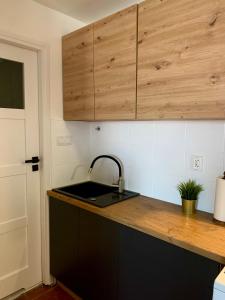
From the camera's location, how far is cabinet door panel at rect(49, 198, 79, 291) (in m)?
1.76

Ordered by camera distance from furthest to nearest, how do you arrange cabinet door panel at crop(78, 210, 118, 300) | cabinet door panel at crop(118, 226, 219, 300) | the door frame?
1. the door frame
2. cabinet door panel at crop(78, 210, 118, 300)
3. cabinet door panel at crop(118, 226, 219, 300)

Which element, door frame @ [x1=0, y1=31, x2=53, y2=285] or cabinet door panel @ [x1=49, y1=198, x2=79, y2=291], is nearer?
cabinet door panel @ [x1=49, y1=198, x2=79, y2=291]

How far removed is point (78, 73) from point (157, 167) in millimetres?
972

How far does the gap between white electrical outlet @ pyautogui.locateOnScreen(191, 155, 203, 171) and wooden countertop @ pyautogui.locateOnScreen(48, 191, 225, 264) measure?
0.96 feet

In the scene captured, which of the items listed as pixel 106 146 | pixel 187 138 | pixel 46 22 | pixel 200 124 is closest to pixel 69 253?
pixel 106 146

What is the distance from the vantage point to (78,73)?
1869 millimetres

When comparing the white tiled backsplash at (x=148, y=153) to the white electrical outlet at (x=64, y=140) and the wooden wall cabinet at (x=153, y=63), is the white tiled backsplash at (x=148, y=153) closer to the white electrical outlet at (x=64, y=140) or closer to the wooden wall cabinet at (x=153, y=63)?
the white electrical outlet at (x=64, y=140)

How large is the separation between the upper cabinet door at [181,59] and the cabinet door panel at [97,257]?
2.52 ft

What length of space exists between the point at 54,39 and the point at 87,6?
37 cm

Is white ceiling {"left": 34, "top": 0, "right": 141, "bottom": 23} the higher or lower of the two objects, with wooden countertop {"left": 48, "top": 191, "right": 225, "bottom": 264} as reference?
higher

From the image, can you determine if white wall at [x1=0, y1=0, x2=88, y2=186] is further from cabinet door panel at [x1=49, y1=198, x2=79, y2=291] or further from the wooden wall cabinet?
cabinet door panel at [x1=49, y1=198, x2=79, y2=291]

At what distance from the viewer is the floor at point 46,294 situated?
1907 mm

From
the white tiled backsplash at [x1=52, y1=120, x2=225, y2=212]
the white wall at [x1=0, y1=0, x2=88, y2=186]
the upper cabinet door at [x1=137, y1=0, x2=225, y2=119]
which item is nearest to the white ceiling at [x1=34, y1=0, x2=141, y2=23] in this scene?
the white wall at [x1=0, y1=0, x2=88, y2=186]

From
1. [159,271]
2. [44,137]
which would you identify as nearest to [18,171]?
[44,137]
